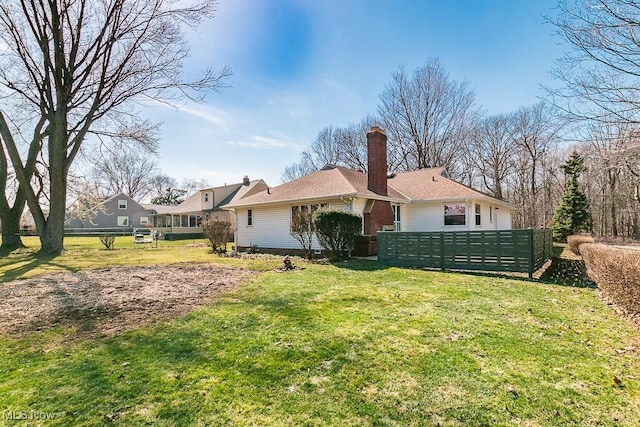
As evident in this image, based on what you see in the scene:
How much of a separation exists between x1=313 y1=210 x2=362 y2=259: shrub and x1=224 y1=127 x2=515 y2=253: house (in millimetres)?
1388

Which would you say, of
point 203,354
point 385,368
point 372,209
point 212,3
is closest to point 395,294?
point 385,368

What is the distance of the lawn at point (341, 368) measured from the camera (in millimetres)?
2643

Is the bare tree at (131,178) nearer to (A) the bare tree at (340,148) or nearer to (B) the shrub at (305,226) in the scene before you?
(A) the bare tree at (340,148)

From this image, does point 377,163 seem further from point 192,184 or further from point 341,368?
point 192,184

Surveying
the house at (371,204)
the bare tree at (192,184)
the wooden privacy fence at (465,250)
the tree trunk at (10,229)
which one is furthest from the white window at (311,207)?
the bare tree at (192,184)

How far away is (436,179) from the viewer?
1820 centimetres

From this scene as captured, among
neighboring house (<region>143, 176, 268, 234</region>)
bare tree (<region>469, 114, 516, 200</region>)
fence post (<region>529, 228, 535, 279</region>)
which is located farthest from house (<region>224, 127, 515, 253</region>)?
bare tree (<region>469, 114, 516, 200</region>)

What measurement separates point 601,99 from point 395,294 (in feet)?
17.7

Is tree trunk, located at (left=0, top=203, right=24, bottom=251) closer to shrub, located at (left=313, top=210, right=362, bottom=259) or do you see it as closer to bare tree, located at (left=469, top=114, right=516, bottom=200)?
shrub, located at (left=313, top=210, right=362, bottom=259)

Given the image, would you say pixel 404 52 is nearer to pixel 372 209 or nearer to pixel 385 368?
pixel 372 209

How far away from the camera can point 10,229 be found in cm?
1775

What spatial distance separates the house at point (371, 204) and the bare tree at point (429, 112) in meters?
12.5

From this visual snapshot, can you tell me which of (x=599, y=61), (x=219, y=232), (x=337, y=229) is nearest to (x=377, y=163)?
(x=337, y=229)

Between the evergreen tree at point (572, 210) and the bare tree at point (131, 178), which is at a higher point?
the bare tree at point (131, 178)
